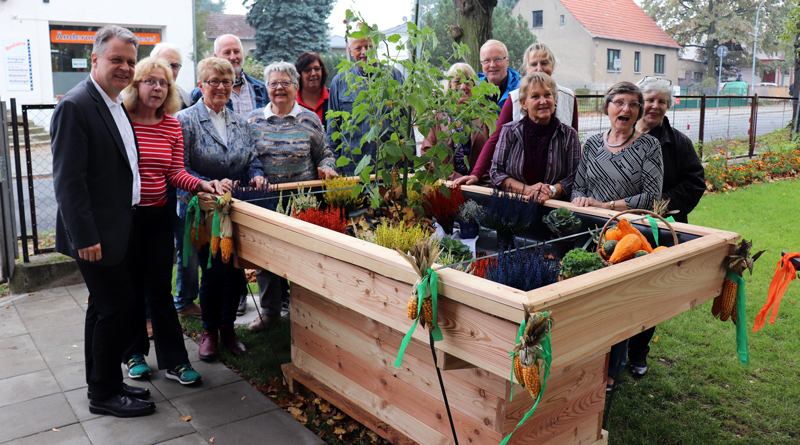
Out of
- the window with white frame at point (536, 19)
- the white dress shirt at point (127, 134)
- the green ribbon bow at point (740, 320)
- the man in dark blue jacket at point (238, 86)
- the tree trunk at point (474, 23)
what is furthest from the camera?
the window with white frame at point (536, 19)

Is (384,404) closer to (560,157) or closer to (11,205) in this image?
(560,157)

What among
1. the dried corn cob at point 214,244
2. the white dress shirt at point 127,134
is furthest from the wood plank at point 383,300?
the white dress shirt at point 127,134

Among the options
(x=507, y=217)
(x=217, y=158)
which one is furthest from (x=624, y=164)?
(x=217, y=158)

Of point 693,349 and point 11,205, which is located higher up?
point 11,205

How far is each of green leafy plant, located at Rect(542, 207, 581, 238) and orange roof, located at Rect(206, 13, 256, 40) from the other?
35.6 meters

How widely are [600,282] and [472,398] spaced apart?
706 millimetres

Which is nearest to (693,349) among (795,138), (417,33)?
(417,33)

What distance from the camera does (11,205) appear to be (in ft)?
15.7

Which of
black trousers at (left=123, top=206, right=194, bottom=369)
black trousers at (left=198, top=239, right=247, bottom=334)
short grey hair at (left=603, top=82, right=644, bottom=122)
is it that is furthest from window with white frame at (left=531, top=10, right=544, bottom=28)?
black trousers at (left=123, top=206, right=194, bottom=369)

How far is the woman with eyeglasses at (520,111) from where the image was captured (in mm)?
3650

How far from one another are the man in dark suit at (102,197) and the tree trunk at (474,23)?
470cm

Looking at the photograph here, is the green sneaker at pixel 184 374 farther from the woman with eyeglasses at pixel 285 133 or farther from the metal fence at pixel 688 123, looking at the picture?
the metal fence at pixel 688 123

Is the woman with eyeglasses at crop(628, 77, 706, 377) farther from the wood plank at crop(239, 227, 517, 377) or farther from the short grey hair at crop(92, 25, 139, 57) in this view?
the short grey hair at crop(92, 25, 139, 57)

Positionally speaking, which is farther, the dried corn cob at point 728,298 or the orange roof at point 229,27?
the orange roof at point 229,27
